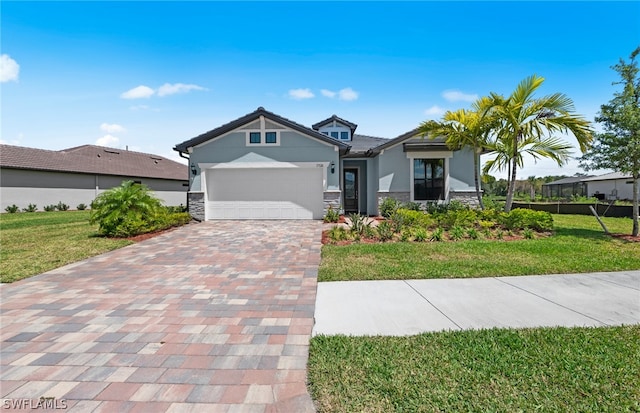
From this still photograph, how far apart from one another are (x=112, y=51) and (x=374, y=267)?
10.9 meters

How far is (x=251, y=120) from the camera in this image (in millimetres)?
12883

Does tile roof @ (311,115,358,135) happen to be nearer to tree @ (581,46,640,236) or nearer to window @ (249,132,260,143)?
window @ (249,132,260,143)

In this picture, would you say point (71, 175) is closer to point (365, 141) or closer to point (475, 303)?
point (365, 141)

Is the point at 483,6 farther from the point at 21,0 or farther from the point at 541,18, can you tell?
the point at 21,0

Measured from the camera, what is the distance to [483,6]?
8672mm

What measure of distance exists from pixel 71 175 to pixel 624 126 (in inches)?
1155

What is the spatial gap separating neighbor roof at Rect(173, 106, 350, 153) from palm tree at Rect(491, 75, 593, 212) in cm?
616

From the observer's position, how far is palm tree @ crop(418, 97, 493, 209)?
10.8 m

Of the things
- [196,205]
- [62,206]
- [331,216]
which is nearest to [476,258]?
[331,216]

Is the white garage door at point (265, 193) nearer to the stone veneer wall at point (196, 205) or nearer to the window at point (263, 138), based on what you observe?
the stone veneer wall at point (196, 205)

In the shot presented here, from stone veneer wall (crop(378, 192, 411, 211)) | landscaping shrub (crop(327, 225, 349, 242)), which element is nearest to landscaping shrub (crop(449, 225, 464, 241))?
landscaping shrub (crop(327, 225, 349, 242))

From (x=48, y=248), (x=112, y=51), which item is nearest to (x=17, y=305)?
(x=48, y=248)

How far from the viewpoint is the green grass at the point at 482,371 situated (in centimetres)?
205

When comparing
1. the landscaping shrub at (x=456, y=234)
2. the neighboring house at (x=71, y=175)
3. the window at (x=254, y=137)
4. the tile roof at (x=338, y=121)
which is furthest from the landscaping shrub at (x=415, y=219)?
the neighboring house at (x=71, y=175)
